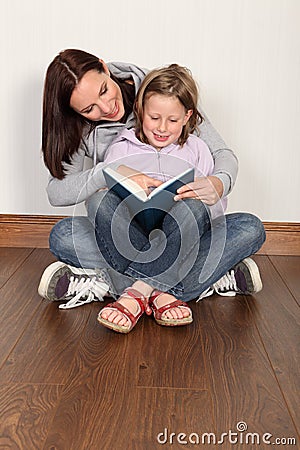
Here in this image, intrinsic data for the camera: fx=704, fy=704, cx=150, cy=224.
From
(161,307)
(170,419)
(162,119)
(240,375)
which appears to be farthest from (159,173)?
(170,419)

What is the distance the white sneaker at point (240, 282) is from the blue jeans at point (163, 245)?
5cm

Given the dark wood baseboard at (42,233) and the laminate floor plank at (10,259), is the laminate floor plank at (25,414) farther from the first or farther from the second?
the dark wood baseboard at (42,233)

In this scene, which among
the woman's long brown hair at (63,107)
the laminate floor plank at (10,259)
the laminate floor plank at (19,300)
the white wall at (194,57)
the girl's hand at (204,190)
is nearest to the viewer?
the laminate floor plank at (19,300)

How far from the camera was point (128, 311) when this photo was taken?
153cm

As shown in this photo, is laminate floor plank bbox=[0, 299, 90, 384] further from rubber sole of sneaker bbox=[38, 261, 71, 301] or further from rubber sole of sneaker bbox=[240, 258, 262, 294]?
rubber sole of sneaker bbox=[240, 258, 262, 294]

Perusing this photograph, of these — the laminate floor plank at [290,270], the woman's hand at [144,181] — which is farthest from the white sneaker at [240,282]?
the woman's hand at [144,181]

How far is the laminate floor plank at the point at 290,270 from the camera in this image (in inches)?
73.8

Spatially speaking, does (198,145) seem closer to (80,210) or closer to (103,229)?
(103,229)

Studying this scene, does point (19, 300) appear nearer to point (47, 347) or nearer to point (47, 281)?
point (47, 281)

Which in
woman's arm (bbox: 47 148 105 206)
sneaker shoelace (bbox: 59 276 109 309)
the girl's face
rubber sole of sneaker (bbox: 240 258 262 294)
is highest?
the girl's face

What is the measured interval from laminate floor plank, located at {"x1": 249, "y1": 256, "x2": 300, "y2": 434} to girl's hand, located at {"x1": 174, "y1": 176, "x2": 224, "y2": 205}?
289 millimetres

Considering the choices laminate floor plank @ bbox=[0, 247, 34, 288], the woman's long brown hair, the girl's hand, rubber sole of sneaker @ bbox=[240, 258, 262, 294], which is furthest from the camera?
laminate floor plank @ bbox=[0, 247, 34, 288]

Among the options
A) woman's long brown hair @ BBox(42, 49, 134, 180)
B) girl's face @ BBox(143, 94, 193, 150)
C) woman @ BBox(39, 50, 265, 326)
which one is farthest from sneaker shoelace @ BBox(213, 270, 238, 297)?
woman's long brown hair @ BBox(42, 49, 134, 180)

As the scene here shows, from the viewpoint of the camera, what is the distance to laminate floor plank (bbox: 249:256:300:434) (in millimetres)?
1233
